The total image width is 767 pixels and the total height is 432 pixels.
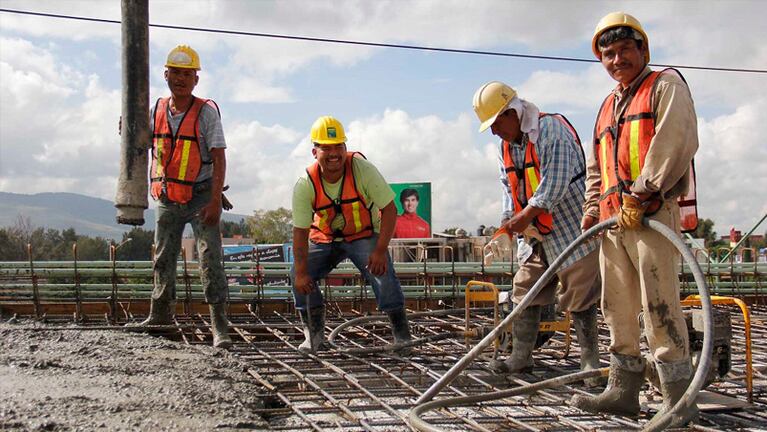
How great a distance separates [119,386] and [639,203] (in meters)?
2.28

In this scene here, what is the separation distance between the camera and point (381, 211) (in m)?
5.00

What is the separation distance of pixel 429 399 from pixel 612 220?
1.03m

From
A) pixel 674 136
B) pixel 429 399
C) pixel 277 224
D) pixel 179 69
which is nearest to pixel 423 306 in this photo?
pixel 179 69

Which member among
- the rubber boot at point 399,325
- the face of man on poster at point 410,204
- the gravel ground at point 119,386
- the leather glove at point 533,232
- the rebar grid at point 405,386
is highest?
the face of man on poster at point 410,204

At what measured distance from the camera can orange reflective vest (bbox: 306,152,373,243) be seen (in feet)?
16.3

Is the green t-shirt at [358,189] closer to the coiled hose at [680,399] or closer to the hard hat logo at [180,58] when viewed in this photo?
the hard hat logo at [180,58]

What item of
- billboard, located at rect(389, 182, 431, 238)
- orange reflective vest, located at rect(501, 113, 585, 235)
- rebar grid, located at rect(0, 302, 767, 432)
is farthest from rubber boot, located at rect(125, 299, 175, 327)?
billboard, located at rect(389, 182, 431, 238)

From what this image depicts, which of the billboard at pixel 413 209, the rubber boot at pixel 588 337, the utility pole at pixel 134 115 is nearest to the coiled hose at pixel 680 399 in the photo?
the rubber boot at pixel 588 337

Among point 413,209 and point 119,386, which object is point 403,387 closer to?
point 119,386

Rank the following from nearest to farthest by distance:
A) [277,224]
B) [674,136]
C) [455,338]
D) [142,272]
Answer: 1. [674,136]
2. [455,338]
3. [142,272]
4. [277,224]

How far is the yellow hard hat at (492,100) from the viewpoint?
14.1ft

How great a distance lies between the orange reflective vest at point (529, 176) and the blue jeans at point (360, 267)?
3.06 feet

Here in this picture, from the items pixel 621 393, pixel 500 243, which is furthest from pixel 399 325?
pixel 621 393

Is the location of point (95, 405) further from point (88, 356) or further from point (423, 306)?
point (423, 306)
